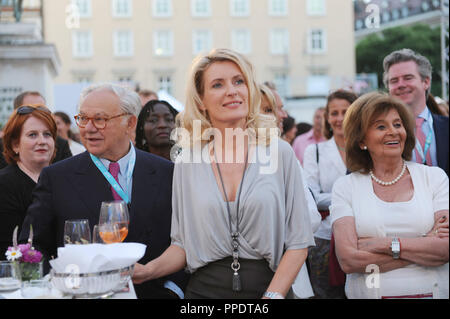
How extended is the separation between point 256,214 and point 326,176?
2.17 metres

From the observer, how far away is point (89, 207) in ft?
12.2

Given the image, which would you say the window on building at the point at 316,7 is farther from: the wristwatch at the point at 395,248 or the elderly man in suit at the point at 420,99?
the wristwatch at the point at 395,248

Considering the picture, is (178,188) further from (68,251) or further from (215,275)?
(68,251)

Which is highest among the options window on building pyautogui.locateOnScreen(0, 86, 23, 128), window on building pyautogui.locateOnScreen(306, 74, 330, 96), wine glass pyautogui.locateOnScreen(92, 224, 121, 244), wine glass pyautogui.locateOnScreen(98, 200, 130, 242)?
window on building pyautogui.locateOnScreen(306, 74, 330, 96)

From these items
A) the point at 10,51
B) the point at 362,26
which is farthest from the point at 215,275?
the point at 362,26

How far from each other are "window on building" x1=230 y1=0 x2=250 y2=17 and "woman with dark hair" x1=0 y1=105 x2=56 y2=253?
160ft

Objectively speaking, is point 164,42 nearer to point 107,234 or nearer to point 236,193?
point 236,193

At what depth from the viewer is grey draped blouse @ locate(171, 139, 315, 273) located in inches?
129

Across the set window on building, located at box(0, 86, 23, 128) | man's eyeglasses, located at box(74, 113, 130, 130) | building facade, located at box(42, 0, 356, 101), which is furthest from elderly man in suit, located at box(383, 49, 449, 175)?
building facade, located at box(42, 0, 356, 101)

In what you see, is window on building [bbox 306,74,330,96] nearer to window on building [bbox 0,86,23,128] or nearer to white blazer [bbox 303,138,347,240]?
window on building [bbox 0,86,23,128]

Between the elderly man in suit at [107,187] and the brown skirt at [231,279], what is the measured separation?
0.54m

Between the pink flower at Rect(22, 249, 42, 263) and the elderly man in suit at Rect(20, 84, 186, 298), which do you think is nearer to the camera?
the pink flower at Rect(22, 249, 42, 263)

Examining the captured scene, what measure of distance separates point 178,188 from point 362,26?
213 feet

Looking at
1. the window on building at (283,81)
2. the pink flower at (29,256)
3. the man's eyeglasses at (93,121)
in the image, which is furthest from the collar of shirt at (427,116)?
the window on building at (283,81)
